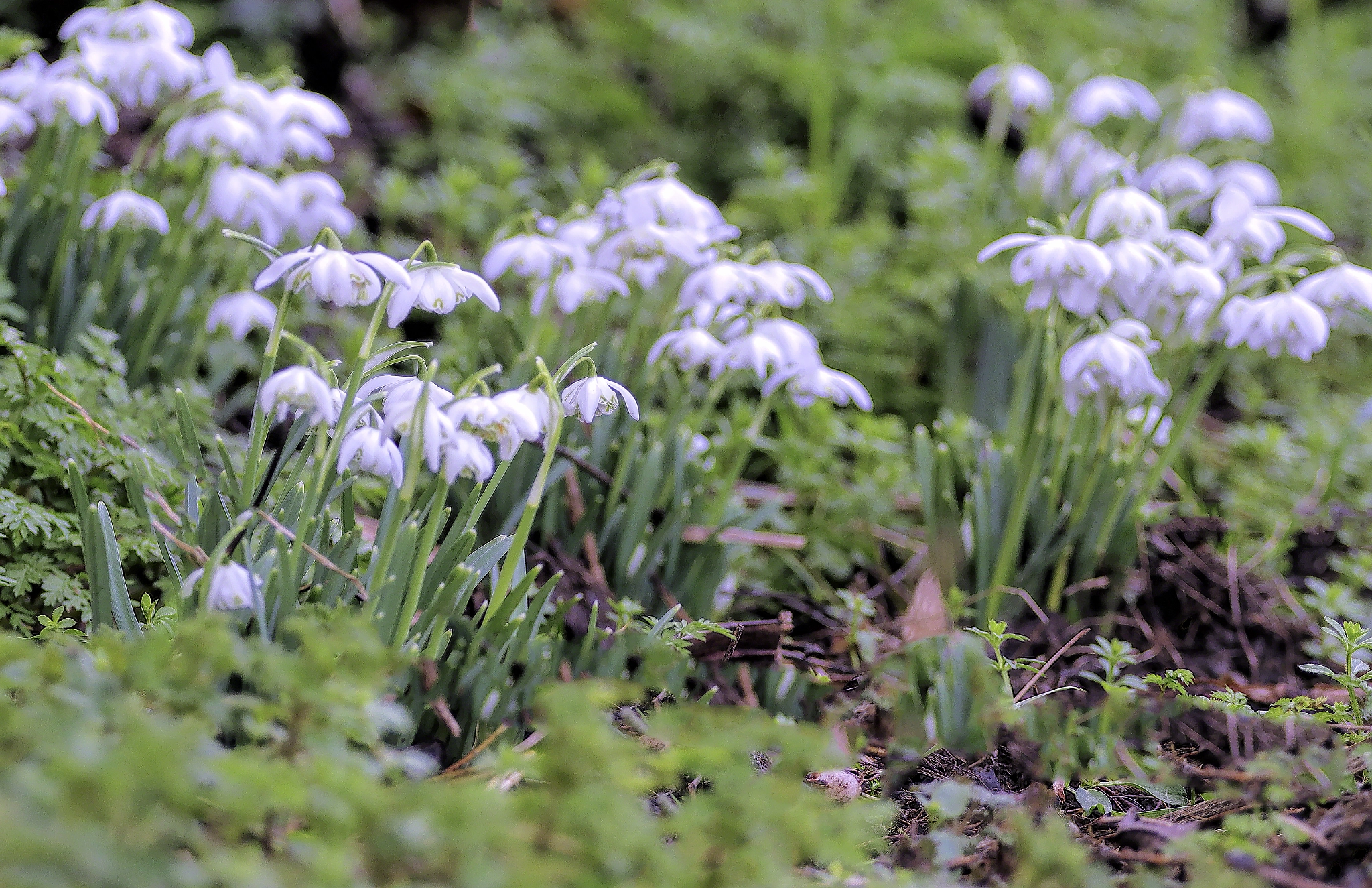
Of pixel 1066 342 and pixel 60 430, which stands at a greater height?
pixel 1066 342

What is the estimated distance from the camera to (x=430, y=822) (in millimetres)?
800

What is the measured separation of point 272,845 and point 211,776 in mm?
108

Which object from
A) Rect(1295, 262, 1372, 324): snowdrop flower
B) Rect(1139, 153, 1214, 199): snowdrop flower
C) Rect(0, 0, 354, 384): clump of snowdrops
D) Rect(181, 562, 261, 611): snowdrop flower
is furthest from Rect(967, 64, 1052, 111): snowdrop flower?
Rect(181, 562, 261, 611): snowdrop flower

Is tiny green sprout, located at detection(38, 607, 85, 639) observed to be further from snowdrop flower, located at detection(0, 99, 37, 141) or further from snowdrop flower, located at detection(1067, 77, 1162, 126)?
snowdrop flower, located at detection(1067, 77, 1162, 126)

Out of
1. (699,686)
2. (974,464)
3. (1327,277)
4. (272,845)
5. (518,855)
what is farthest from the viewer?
(974,464)

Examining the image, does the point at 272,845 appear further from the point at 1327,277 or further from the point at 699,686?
the point at 1327,277

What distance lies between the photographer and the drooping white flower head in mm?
1181

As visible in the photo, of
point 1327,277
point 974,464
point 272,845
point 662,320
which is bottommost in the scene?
point 272,845

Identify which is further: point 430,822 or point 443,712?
point 443,712

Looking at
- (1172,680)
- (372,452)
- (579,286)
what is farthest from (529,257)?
(1172,680)

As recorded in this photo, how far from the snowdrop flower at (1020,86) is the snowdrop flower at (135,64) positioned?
2.31 m

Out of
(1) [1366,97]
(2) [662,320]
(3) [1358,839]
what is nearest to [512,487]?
(2) [662,320]

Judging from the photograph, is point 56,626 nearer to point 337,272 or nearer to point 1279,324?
point 337,272

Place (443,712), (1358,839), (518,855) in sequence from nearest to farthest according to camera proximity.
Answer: (518,855)
(1358,839)
(443,712)
